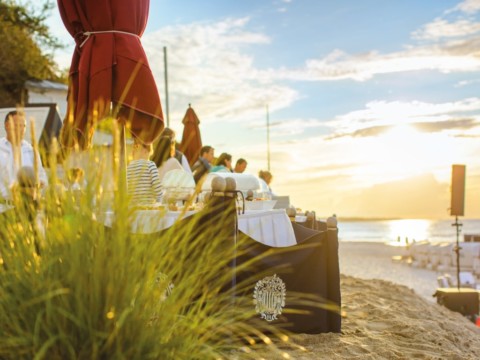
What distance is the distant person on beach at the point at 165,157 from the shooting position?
5164mm

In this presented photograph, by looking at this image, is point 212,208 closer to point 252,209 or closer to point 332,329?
point 252,209

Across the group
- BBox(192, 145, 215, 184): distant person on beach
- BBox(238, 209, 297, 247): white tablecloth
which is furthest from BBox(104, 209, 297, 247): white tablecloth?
BBox(192, 145, 215, 184): distant person on beach

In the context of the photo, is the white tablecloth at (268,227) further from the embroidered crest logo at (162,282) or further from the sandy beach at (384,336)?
the embroidered crest logo at (162,282)

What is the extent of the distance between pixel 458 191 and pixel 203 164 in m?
4.91

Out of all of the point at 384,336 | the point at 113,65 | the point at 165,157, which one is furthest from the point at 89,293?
the point at 165,157

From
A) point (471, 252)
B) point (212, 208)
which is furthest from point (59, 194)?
point (471, 252)

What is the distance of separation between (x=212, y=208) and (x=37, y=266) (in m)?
1.33

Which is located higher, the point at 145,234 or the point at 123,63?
the point at 123,63

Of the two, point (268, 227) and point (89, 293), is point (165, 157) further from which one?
point (89, 293)

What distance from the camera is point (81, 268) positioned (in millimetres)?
1423

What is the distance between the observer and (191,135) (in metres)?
8.92

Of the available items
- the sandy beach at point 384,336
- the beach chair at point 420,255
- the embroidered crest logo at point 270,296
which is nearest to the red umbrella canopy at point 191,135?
the sandy beach at point 384,336

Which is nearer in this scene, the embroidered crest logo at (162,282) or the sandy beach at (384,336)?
the embroidered crest logo at (162,282)

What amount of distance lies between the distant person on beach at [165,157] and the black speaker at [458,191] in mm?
5339
